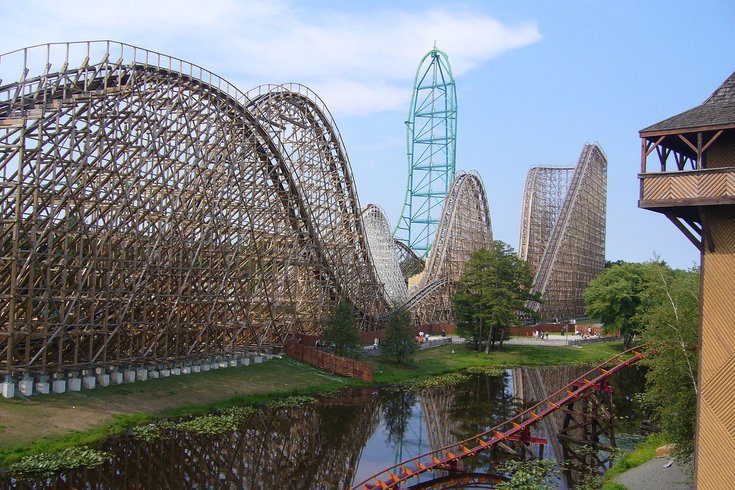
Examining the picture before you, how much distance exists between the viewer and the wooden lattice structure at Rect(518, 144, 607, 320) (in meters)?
52.7

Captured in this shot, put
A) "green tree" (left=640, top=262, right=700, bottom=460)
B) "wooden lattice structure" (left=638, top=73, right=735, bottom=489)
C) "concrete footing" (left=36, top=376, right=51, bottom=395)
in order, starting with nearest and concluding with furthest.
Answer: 1. "wooden lattice structure" (left=638, top=73, right=735, bottom=489)
2. "green tree" (left=640, top=262, right=700, bottom=460)
3. "concrete footing" (left=36, top=376, right=51, bottom=395)

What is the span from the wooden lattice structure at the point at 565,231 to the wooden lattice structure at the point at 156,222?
77.0 feet

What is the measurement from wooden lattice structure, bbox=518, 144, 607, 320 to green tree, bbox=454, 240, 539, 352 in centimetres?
1044

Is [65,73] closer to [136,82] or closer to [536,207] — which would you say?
[136,82]

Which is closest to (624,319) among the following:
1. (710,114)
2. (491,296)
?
(491,296)

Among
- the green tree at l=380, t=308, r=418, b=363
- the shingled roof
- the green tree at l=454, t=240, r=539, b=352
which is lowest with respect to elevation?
the green tree at l=380, t=308, r=418, b=363

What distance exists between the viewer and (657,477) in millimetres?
15039

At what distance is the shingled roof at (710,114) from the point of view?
1178cm

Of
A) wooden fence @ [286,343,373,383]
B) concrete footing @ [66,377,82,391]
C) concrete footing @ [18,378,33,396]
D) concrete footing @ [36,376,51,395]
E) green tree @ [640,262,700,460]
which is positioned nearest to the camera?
green tree @ [640,262,700,460]

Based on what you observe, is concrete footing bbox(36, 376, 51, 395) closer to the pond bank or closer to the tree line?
the pond bank

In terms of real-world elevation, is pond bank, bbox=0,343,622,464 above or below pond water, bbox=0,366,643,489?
above

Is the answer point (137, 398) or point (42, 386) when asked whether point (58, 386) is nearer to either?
point (42, 386)

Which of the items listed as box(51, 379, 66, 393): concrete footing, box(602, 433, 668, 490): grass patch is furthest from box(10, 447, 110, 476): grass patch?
box(602, 433, 668, 490): grass patch

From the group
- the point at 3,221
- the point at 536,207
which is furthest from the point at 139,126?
the point at 536,207
